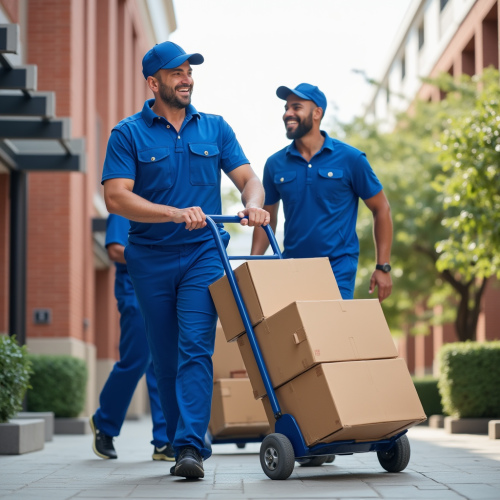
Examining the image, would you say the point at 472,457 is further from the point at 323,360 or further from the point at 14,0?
the point at 14,0

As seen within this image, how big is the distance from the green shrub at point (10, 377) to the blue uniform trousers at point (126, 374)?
84 cm

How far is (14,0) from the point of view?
11477mm

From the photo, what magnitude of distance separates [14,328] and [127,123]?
610 cm

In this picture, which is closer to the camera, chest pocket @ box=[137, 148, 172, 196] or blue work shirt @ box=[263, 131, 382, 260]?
chest pocket @ box=[137, 148, 172, 196]

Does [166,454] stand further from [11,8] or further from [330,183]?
[11,8]

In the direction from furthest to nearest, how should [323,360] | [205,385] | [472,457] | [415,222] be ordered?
[415,222] → [472,457] → [205,385] → [323,360]

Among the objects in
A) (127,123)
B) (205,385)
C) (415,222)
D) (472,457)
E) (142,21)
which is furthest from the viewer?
(142,21)

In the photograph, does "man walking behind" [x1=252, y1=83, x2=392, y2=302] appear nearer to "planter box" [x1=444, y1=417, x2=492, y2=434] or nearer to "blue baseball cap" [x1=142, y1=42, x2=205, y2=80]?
"blue baseball cap" [x1=142, y1=42, x2=205, y2=80]

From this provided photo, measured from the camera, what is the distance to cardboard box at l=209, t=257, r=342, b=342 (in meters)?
4.57

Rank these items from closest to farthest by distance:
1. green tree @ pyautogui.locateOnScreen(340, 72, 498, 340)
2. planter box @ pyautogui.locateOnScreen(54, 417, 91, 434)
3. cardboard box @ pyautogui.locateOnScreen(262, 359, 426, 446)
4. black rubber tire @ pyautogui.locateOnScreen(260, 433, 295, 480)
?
1. cardboard box @ pyautogui.locateOnScreen(262, 359, 426, 446)
2. black rubber tire @ pyautogui.locateOnScreen(260, 433, 295, 480)
3. planter box @ pyautogui.locateOnScreen(54, 417, 91, 434)
4. green tree @ pyautogui.locateOnScreen(340, 72, 498, 340)

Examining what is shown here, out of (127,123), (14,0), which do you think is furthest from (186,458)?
(14,0)

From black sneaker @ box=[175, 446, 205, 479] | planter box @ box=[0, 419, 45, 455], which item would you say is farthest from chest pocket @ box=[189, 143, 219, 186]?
planter box @ box=[0, 419, 45, 455]

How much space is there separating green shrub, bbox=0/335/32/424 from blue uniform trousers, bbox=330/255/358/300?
2695 mm

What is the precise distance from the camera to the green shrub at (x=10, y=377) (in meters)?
6.83
